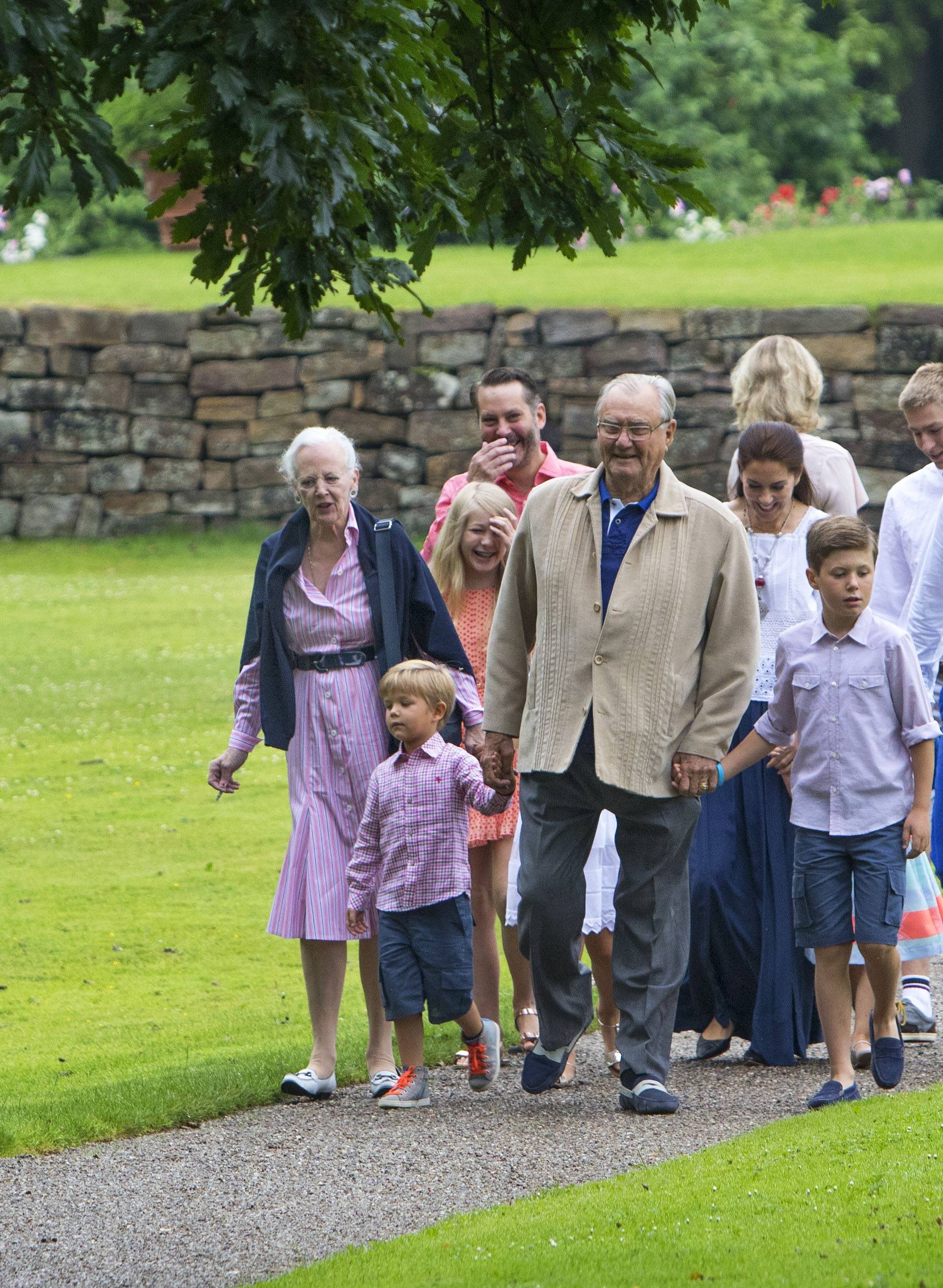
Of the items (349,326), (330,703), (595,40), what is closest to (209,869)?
(330,703)

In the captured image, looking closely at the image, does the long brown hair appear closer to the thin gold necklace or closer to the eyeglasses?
the thin gold necklace

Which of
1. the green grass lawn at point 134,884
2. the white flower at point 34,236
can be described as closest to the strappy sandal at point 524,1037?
the green grass lawn at point 134,884

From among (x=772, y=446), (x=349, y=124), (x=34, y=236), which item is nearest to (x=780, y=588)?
(x=772, y=446)

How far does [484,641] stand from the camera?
6195 millimetres

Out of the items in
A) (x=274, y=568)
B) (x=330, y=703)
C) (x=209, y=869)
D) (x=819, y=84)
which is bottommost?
(x=209, y=869)

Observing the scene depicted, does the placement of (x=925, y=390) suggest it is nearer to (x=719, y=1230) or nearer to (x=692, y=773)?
(x=692, y=773)

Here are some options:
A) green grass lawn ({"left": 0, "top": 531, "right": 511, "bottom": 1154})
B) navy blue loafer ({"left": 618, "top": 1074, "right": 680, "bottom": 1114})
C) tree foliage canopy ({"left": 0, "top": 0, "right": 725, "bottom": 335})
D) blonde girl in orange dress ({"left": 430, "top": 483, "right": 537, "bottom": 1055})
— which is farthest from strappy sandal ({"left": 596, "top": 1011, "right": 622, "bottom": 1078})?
tree foliage canopy ({"left": 0, "top": 0, "right": 725, "bottom": 335})

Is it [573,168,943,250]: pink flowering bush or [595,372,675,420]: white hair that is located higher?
[573,168,943,250]: pink flowering bush

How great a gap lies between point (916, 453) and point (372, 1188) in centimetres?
1381

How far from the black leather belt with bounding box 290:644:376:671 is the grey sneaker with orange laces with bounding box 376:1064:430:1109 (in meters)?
1.20

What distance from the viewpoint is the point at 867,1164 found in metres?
4.19

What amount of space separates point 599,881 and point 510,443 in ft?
→ 4.95

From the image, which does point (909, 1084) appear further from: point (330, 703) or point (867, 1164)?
point (330, 703)

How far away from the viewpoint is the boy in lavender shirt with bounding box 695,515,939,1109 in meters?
5.07
